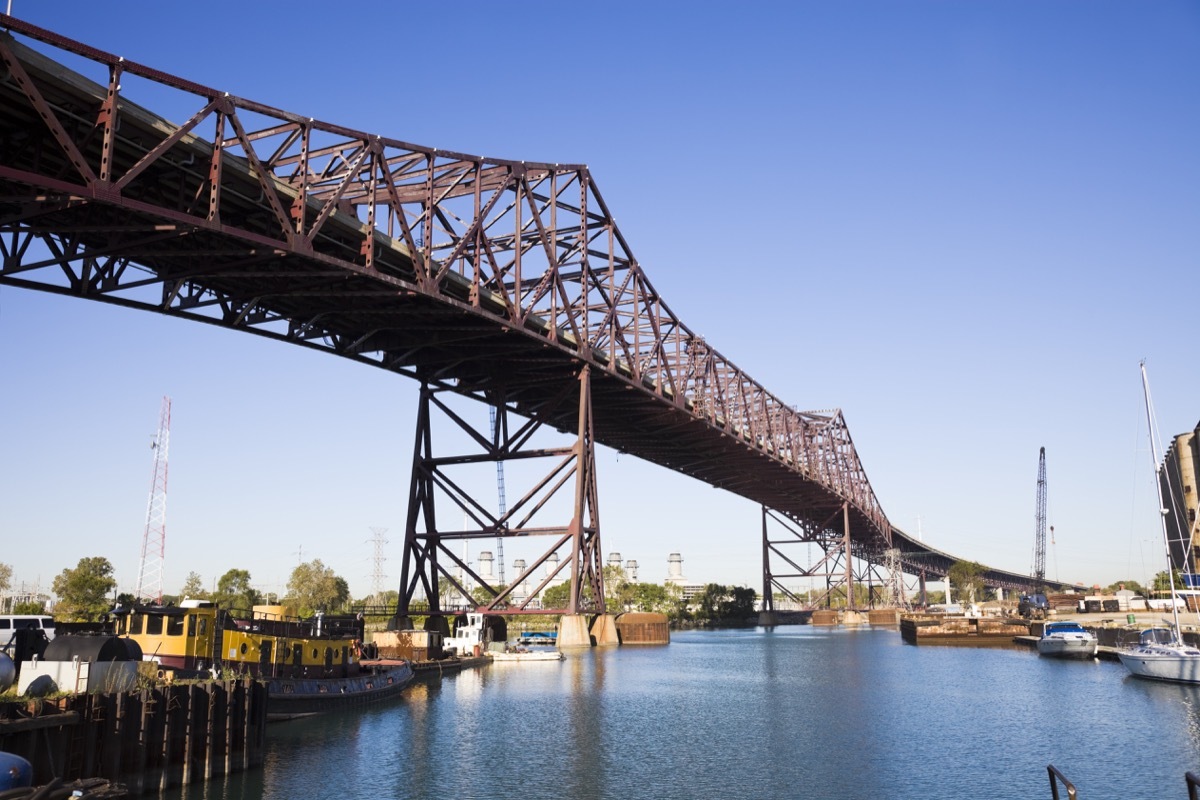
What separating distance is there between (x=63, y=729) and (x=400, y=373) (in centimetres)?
4049

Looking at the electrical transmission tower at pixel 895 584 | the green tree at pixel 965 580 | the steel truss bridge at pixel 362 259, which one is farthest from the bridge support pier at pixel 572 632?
the green tree at pixel 965 580

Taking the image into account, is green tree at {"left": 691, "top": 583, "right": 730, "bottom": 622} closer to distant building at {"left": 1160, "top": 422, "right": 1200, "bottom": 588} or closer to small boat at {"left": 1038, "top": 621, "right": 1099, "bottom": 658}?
distant building at {"left": 1160, "top": 422, "right": 1200, "bottom": 588}

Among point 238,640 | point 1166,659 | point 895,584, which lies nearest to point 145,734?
point 238,640

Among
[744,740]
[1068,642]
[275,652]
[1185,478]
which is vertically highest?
[1185,478]

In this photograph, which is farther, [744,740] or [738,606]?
[738,606]

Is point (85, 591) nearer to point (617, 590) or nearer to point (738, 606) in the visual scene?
point (617, 590)

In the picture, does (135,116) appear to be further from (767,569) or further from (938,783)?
(767,569)

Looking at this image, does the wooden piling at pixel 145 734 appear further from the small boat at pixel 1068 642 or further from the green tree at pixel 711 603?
the green tree at pixel 711 603

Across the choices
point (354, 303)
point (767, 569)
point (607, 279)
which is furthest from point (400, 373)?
point (767, 569)

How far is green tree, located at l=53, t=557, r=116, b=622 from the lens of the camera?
80.9 metres

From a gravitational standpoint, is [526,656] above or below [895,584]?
below

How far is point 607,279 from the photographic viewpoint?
7538 cm

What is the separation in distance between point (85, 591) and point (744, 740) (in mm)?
70133

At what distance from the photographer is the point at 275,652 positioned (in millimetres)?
38188
